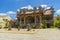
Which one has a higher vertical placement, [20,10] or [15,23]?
[20,10]

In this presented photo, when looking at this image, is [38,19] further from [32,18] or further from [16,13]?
[16,13]

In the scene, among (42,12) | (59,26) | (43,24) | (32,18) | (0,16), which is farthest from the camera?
(0,16)

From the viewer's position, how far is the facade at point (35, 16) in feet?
111

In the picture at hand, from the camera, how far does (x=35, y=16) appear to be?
3412 cm

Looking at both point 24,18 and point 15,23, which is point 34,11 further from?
point 15,23

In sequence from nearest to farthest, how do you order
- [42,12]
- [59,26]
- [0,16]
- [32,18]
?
[59,26]
[42,12]
[32,18]
[0,16]

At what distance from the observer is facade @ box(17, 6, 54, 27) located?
111 feet

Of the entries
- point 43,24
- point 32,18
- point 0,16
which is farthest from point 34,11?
point 0,16

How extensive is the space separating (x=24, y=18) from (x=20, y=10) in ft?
8.61

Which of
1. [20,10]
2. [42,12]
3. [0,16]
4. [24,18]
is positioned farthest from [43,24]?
[0,16]

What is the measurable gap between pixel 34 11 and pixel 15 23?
5126 mm

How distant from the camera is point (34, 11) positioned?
115 ft

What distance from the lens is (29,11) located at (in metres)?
37.2

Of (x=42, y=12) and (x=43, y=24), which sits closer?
(x=43, y=24)
